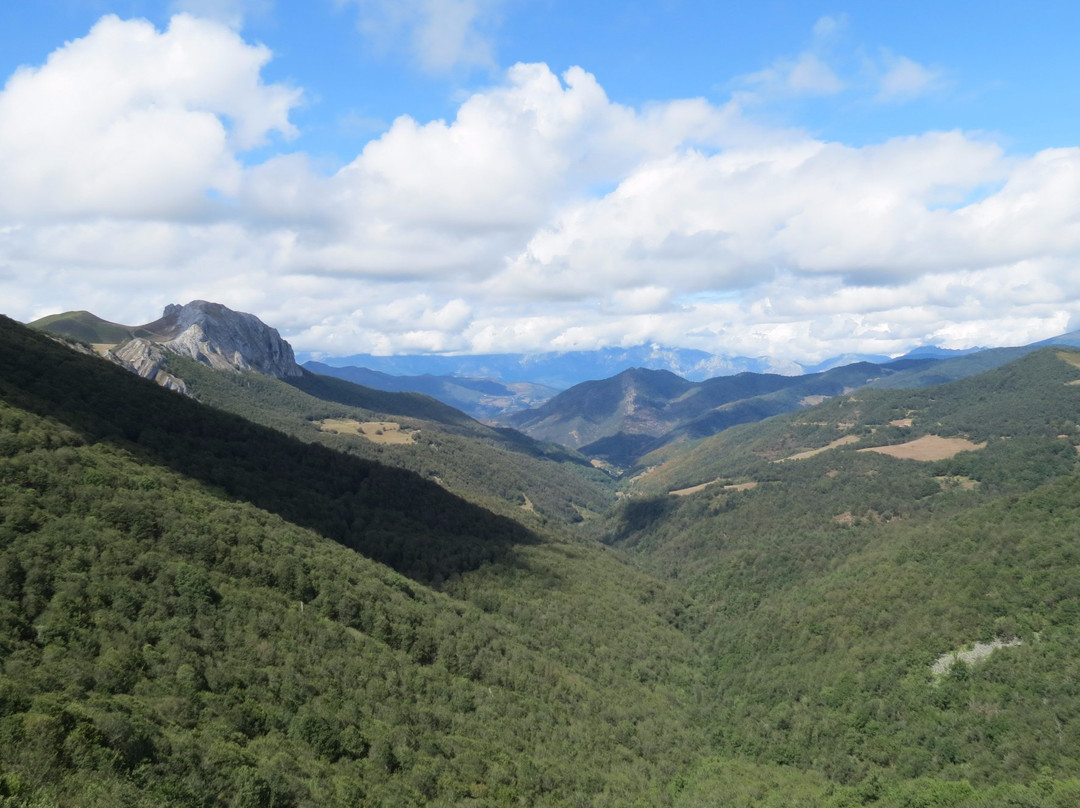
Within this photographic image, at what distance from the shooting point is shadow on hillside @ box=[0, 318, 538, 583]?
12388 centimetres

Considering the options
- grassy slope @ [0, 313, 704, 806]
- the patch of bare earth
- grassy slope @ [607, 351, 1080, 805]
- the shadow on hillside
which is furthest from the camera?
the shadow on hillside

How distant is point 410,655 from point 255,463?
81734 mm

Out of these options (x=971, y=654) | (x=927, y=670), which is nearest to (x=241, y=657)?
(x=927, y=670)

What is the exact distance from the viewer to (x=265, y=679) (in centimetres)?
6938

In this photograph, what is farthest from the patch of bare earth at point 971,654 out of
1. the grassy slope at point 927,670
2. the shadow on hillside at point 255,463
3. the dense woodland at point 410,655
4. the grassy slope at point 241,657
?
the shadow on hillside at point 255,463

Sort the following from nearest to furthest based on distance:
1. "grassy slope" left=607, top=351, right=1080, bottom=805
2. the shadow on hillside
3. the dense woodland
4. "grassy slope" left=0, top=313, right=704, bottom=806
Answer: "grassy slope" left=0, top=313, right=704, bottom=806 → the dense woodland → "grassy slope" left=607, top=351, right=1080, bottom=805 → the shadow on hillside

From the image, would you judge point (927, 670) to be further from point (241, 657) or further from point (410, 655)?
point (241, 657)

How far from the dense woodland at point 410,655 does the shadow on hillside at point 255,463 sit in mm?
1017

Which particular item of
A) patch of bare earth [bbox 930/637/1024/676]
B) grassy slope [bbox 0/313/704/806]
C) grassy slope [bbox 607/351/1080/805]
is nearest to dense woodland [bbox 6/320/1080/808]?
grassy slope [bbox 0/313/704/806]

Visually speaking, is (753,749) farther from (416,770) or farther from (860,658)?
(416,770)

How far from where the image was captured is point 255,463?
5901 inches

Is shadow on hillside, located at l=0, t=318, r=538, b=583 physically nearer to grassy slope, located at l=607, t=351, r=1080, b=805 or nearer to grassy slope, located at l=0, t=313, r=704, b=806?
grassy slope, located at l=0, t=313, r=704, b=806

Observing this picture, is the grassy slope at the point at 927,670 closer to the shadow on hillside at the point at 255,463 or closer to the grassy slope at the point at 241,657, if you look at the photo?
the grassy slope at the point at 241,657

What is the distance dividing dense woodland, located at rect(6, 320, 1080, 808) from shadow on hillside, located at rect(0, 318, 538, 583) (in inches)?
40.1
